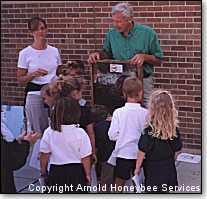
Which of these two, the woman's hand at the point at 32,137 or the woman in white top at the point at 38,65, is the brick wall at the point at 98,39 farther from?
the woman's hand at the point at 32,137

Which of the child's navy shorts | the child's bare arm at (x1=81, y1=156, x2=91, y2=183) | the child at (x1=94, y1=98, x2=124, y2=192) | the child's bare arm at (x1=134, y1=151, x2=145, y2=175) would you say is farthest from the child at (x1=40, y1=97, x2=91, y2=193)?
the child's bare arm at (x1=134, y1=151, x2=145, y2=175)

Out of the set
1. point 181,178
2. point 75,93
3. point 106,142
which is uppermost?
point 75,93

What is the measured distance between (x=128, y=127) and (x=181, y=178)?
0.67 metres

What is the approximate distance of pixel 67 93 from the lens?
4.97 m

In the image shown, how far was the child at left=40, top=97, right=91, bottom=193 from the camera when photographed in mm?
4855

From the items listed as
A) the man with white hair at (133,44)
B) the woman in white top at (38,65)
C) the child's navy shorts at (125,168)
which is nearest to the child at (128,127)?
the child's navy shorts at (125,168)

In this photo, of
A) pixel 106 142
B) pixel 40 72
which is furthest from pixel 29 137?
pixel 106 142

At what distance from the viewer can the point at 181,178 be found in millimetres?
5117

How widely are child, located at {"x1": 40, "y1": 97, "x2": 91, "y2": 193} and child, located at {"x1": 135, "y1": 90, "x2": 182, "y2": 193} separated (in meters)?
0.46

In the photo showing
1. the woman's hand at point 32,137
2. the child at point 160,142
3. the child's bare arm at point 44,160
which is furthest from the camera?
the woman's hand at point 32,137

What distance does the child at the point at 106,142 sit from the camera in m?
5.05

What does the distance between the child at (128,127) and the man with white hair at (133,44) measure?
0.36 ft

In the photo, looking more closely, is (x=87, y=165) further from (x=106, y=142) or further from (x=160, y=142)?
(x=160, y=142)

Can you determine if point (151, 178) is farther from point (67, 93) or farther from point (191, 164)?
point (67, 93)
